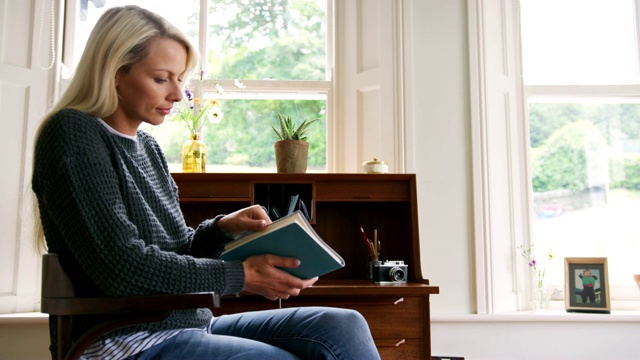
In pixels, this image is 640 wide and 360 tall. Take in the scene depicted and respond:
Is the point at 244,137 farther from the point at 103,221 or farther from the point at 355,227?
the point at 103,221

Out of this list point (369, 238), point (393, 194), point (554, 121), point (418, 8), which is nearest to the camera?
point (393, 194)

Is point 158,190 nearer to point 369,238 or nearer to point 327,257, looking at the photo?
point 327,257

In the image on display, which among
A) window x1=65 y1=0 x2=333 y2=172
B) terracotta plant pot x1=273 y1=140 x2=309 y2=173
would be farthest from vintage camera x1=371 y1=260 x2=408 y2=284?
window x1=65 y1=0 x2=333 y2=172

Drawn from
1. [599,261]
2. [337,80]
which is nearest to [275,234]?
[337,80]

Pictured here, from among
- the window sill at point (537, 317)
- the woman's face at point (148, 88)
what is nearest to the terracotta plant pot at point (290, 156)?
the window sill at point (537, 317)

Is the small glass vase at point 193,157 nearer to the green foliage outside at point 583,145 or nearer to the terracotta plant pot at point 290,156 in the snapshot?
the terracotta plant pot at point 290,156

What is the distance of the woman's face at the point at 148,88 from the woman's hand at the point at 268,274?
1.26 feet

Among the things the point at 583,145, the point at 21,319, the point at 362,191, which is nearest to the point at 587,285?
the point at 583,145

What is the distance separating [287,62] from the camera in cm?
304

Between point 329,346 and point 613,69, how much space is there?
2.67m

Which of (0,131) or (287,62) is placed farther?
(287,62)

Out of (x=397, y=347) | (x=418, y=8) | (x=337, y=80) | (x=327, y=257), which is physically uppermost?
(x=418, y=8)

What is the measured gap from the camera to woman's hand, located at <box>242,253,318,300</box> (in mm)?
1136

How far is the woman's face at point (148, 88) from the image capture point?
122 centimetres
